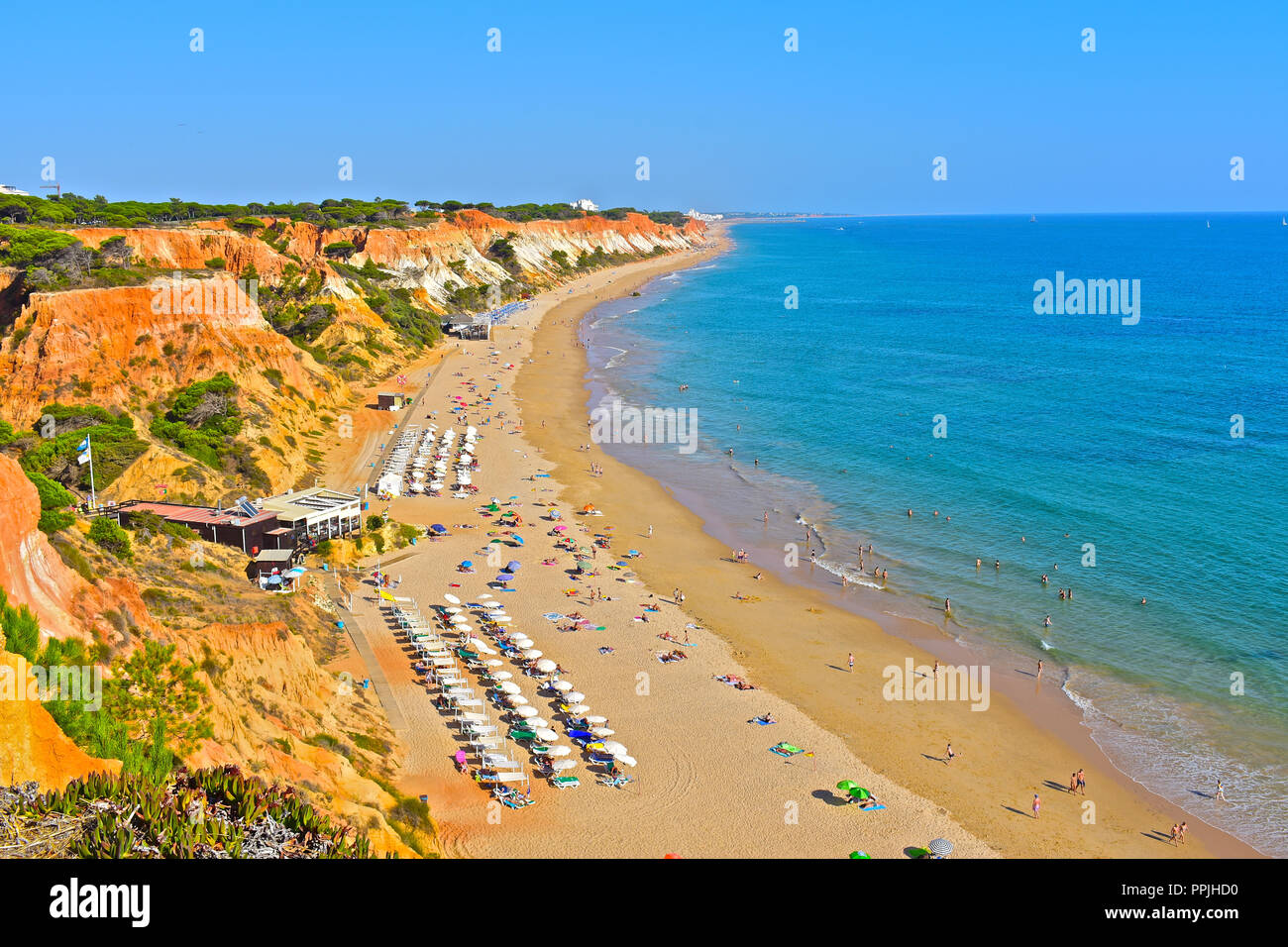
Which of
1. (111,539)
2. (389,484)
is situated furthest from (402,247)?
(111,539)

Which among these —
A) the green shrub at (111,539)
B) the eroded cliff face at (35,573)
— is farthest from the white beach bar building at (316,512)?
the eroded cliff face at (35,573)

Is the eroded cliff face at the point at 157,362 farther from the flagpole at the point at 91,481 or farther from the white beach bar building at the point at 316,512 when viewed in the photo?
the white beach bar building at the point at 316,512

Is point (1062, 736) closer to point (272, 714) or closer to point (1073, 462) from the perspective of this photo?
point (272, 714)

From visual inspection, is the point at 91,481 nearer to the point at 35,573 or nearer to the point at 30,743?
the point at 35,573

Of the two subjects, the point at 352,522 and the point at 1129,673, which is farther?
the point at 352,522

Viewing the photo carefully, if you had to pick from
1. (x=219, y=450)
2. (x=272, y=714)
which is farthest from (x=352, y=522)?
(x=272, y=714)

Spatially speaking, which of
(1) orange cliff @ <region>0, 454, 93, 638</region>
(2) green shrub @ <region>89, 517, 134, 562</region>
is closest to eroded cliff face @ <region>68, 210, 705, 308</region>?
(2) green shrub @ <region>89, 517, 134, 562</region>
